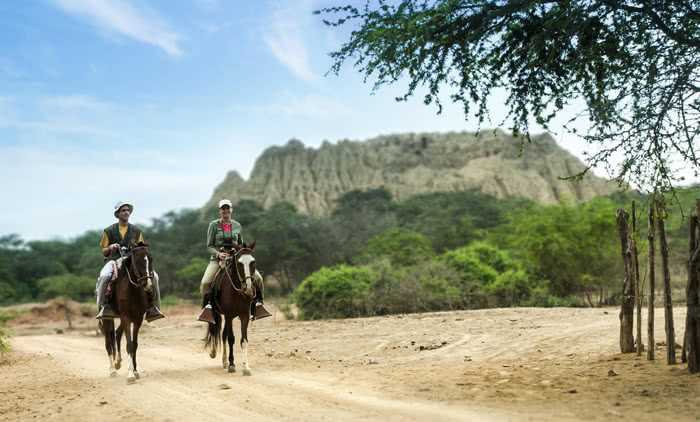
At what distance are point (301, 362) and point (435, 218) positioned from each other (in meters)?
43.5

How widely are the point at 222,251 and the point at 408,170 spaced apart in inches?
3982

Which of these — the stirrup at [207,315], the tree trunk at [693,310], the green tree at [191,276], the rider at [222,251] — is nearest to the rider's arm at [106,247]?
the rider at [222,251]

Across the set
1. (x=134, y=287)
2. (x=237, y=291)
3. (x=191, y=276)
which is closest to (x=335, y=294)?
(x=237, y=291)

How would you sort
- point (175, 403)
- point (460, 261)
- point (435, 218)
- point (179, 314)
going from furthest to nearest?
1. point (435, 218)
2. point (179, 314)
3. point (460, 261)
4. point (175, 403)

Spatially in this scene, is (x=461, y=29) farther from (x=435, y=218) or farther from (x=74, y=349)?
(x=435, y=218)

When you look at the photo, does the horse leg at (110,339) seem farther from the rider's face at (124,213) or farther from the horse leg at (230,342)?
the horse leg at (230,342)

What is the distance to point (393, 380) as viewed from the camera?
25.8 ft

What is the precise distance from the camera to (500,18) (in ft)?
27.6

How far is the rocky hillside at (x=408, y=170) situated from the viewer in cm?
9525

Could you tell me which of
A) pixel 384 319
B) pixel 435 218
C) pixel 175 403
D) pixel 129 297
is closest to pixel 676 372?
pixel 175 403

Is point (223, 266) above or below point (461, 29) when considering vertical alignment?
below

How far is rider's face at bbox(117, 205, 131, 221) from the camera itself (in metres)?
9.47

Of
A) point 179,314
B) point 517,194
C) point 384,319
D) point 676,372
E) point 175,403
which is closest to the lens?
point 175,403

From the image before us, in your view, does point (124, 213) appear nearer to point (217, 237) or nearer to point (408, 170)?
point (217, 237)
